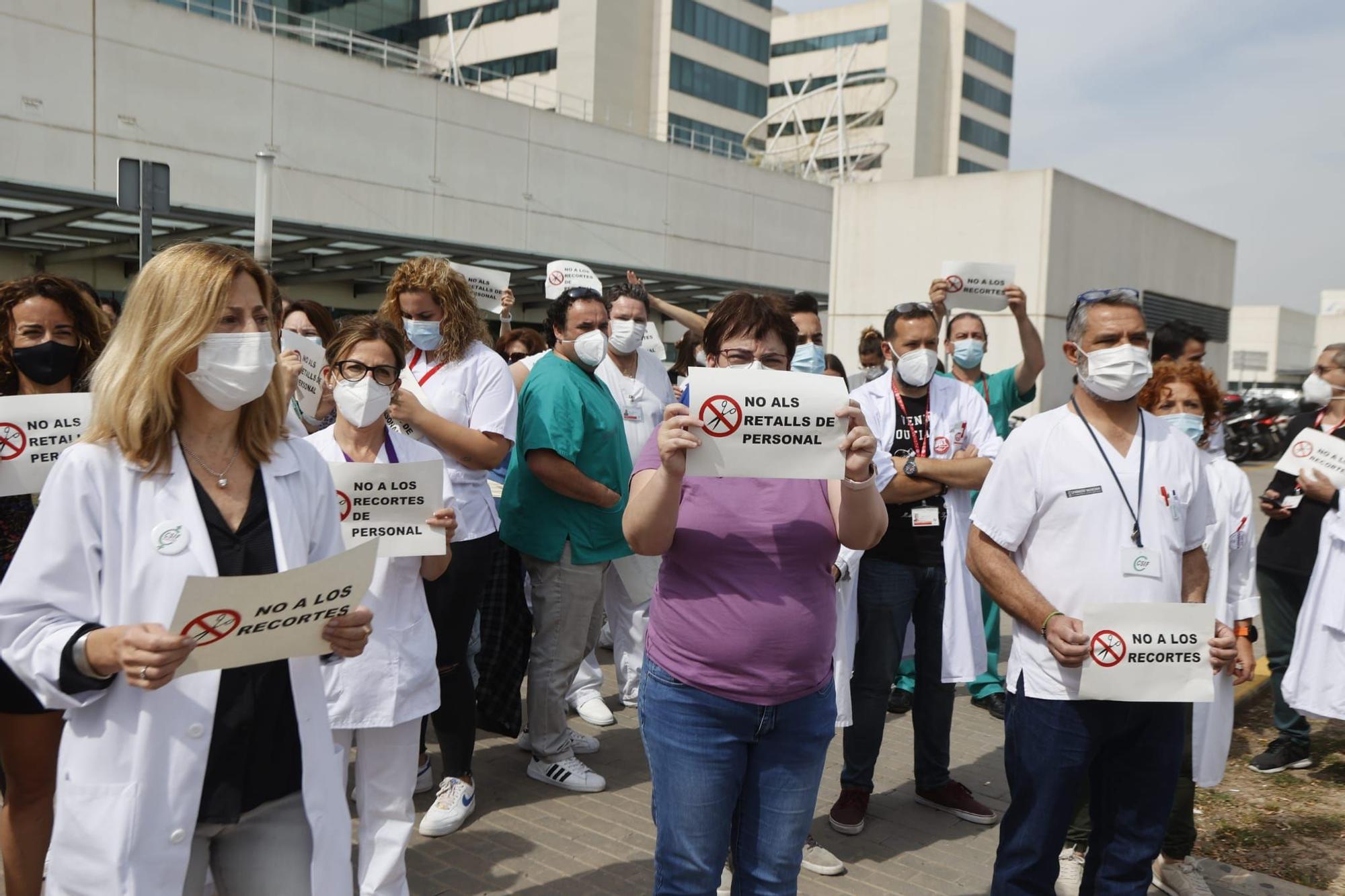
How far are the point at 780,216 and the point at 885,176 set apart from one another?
114ft

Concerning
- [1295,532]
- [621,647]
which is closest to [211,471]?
[621,647]

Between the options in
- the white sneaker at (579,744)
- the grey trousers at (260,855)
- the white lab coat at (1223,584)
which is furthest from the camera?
the white sneaker at (579,744)

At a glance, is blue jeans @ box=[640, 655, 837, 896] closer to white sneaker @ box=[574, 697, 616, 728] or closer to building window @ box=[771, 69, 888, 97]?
white sneaker @ box=[574, 697, 616, 728]

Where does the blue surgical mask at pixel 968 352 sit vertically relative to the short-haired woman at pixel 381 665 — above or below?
above

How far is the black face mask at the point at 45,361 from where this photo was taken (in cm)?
360

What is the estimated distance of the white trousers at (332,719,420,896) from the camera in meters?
3.40

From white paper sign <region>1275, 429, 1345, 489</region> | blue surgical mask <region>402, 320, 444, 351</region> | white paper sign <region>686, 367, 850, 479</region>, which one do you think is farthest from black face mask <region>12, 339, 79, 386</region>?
white paper sign <region>1275, 429, 1345, 489</region>

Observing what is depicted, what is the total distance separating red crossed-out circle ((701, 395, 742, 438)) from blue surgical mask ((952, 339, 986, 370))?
4.06 meters

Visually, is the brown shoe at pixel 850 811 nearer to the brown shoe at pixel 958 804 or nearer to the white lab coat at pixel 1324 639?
the brown shoe at pixel 958 804

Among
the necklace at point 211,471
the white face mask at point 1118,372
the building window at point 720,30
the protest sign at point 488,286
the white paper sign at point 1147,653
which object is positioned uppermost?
the building window at point 720,30

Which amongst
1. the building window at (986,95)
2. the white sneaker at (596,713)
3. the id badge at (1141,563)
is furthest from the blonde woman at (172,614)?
the building window at (986,95)

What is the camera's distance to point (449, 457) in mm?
4598

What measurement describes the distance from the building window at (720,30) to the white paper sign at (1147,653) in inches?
1987

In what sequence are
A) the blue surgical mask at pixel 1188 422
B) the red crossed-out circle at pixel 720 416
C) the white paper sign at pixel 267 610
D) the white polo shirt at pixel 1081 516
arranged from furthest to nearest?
1. the blue surgical mask at pixel 1188 422
2. the white polo shirt at pixel 1081 516
3. the red crossed-out circle at pixel 720 416
4. the white paper sign at pixel 267 610
